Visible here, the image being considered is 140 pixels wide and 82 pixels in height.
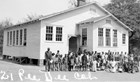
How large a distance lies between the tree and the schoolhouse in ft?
33.4

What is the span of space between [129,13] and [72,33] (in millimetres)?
16163

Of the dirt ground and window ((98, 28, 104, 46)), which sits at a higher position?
window ((98, 28, 104, 46))

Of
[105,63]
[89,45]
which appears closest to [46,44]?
[89,45]

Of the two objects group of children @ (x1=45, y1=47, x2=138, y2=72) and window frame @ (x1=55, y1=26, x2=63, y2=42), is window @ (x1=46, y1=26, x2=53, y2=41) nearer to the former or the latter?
window frame @ (x1=55, y1=26, x2=63, y2=42)

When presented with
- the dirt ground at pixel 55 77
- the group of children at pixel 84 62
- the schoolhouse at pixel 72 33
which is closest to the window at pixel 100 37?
the schoolhouse at pixel 72 33

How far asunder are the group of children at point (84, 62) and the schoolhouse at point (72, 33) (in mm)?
3260

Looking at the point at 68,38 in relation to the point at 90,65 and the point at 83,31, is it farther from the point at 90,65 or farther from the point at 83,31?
the point at 90,65

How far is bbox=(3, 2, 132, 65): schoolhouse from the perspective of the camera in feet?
66.9

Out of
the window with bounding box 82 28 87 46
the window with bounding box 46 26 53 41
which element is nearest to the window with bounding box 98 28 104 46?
the window with bounding box 82 28 87 46

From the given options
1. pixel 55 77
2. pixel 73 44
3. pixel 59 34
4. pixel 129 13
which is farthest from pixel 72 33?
pixel 129 13

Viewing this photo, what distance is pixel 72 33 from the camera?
22062 millimetres

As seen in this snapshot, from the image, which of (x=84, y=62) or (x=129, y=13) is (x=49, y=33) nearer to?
(x=84, y=62)

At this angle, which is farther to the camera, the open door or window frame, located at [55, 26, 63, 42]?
the open door

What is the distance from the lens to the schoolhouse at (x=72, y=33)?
2039 cm
